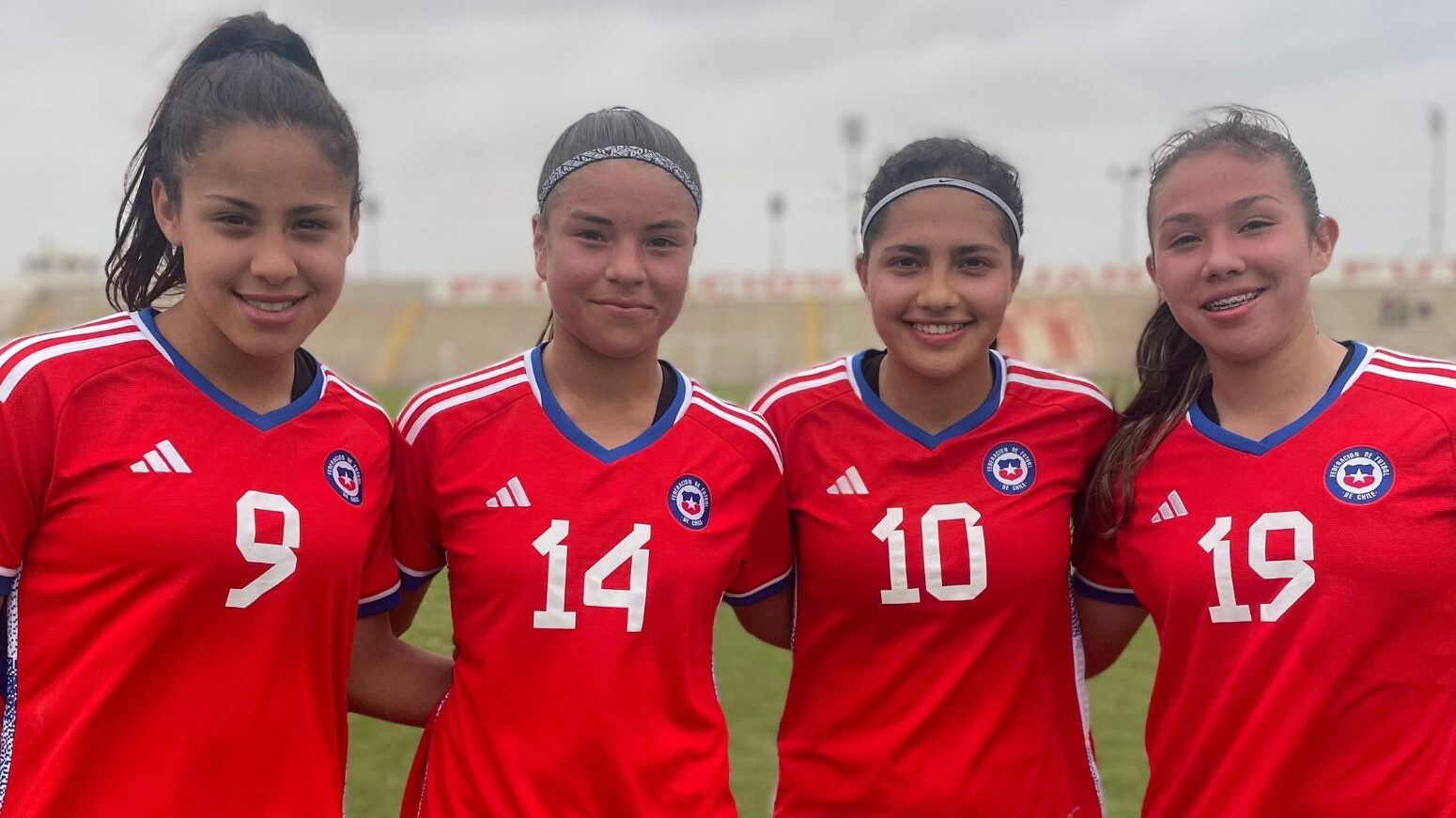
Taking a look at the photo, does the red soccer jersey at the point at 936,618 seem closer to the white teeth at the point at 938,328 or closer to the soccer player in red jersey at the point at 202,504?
the white teeth at the point at 938,328

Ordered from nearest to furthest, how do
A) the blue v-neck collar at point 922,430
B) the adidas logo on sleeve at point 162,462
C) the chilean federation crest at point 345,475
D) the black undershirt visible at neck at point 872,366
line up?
the adidas logo on sleeve at point 162,462
the chilean federation crest at point 345,475
the blue v-neck collar at point 922,430
the black undershirt visible at neck at point 872,366

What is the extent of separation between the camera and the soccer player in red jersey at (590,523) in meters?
2.32

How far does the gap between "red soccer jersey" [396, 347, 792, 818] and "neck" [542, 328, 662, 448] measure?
0.04 meters

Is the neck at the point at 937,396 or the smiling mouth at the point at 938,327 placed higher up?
the smiling mouth at the point at 938,327

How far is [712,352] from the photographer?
3553 centimetres

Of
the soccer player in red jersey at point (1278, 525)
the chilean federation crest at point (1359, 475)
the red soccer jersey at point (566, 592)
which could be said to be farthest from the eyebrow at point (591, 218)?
the chilean federation crest at point (1359, 475)

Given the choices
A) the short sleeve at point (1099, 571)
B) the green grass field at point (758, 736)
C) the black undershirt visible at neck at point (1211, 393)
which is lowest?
the green grass field at point (758, 736)

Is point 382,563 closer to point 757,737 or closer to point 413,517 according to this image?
point 413,517

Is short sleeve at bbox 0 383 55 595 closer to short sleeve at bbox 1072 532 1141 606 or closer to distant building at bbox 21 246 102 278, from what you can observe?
short sleeve at bbox 1072 532 1141 606

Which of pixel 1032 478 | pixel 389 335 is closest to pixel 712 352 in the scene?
pixel 389 335

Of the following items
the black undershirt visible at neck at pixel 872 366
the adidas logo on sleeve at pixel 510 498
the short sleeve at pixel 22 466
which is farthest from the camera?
the black undershirt visible at neck at pixel 872 366

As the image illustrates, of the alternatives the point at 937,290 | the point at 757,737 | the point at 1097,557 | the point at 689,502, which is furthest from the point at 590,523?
the point at 757,737

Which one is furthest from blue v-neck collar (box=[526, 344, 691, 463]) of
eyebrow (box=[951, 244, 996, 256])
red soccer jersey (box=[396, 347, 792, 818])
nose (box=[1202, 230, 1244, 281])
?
nose (box=[1202, 230, 1244, 281])

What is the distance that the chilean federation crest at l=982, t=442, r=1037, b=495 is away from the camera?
277 centimetres
